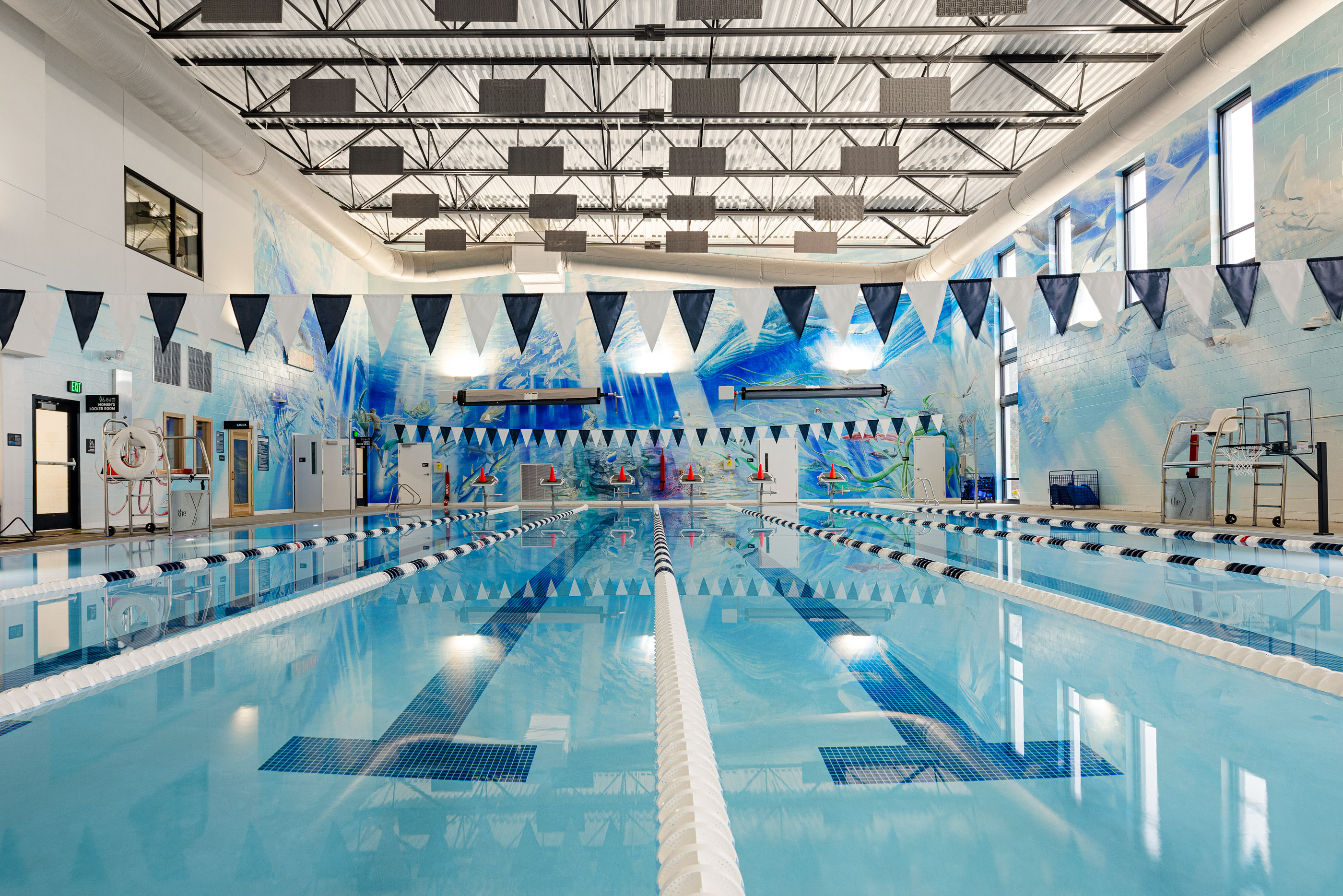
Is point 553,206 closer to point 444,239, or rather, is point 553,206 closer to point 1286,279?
point 444,239

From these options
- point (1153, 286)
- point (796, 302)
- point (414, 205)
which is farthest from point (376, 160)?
point (1153, 286)

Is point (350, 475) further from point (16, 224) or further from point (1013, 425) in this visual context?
point (1013, 425)

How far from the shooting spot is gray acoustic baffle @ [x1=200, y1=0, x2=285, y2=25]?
665 centimetres

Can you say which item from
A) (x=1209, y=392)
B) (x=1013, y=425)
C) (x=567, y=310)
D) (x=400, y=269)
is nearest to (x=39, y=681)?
(x=567, y=310)

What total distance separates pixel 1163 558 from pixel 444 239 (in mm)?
11182

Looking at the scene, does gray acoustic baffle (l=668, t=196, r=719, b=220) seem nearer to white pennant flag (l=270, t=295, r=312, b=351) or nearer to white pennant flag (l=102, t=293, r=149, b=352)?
white pennant flag (l=270, t=295, r=312, b=351)

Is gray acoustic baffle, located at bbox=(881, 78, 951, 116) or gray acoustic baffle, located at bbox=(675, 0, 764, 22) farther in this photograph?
gray acoustic baffle, located at bbox=(881, 78, 951, 116)

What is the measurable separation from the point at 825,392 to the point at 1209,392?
9.97 metres

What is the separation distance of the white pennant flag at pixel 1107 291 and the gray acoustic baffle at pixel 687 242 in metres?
6.38

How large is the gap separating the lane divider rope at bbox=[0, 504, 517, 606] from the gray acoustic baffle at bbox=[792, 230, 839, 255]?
7.76 m

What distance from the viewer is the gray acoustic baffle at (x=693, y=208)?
1183cm

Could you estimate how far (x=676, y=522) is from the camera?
41.7 feet

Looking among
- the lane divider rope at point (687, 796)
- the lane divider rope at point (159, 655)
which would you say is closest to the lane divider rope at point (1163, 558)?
the lane divider rope at point (687, 796)

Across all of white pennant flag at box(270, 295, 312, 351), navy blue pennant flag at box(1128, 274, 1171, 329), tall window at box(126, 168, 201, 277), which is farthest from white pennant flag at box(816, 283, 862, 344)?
tall window at box(126, 168, 201, 277)
